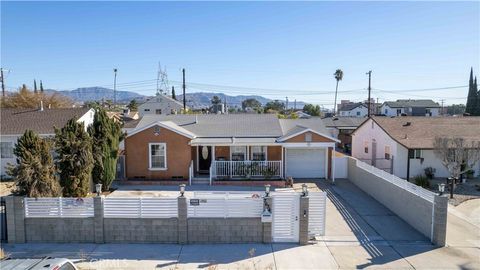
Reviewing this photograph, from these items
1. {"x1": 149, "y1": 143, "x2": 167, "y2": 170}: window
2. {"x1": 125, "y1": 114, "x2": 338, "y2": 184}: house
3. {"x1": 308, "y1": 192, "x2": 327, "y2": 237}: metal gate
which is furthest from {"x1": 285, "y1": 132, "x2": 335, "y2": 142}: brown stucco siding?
{"x1": 308, "y1": 192, "x2": 327, "y2": 237}: metal gate

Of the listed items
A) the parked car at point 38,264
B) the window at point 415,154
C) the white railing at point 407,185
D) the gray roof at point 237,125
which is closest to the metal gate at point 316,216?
the white railing at point 407,185

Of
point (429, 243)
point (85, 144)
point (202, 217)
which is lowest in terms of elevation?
point (429, 243)

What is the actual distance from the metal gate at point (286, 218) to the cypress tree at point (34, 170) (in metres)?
7.42

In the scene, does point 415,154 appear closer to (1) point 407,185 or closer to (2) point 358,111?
(1) point 407,185

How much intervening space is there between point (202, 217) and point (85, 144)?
608cm

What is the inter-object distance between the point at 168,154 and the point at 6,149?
10.9 metres

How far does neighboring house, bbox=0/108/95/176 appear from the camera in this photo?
886 inches

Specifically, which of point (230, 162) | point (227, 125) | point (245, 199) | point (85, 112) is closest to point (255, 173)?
point (230, 162)

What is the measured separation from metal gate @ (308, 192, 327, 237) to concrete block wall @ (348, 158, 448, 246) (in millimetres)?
3427

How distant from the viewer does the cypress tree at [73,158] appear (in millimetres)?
13484

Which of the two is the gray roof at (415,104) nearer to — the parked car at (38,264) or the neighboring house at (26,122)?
the neighboring house at (26,122)

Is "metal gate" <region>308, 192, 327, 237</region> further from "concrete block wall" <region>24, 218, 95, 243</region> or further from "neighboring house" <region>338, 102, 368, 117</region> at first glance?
"neighboring house" <region>338, 102, 368, 117</region>

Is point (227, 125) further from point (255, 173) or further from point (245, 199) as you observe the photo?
point (245, 199)

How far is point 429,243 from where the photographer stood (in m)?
11.4
